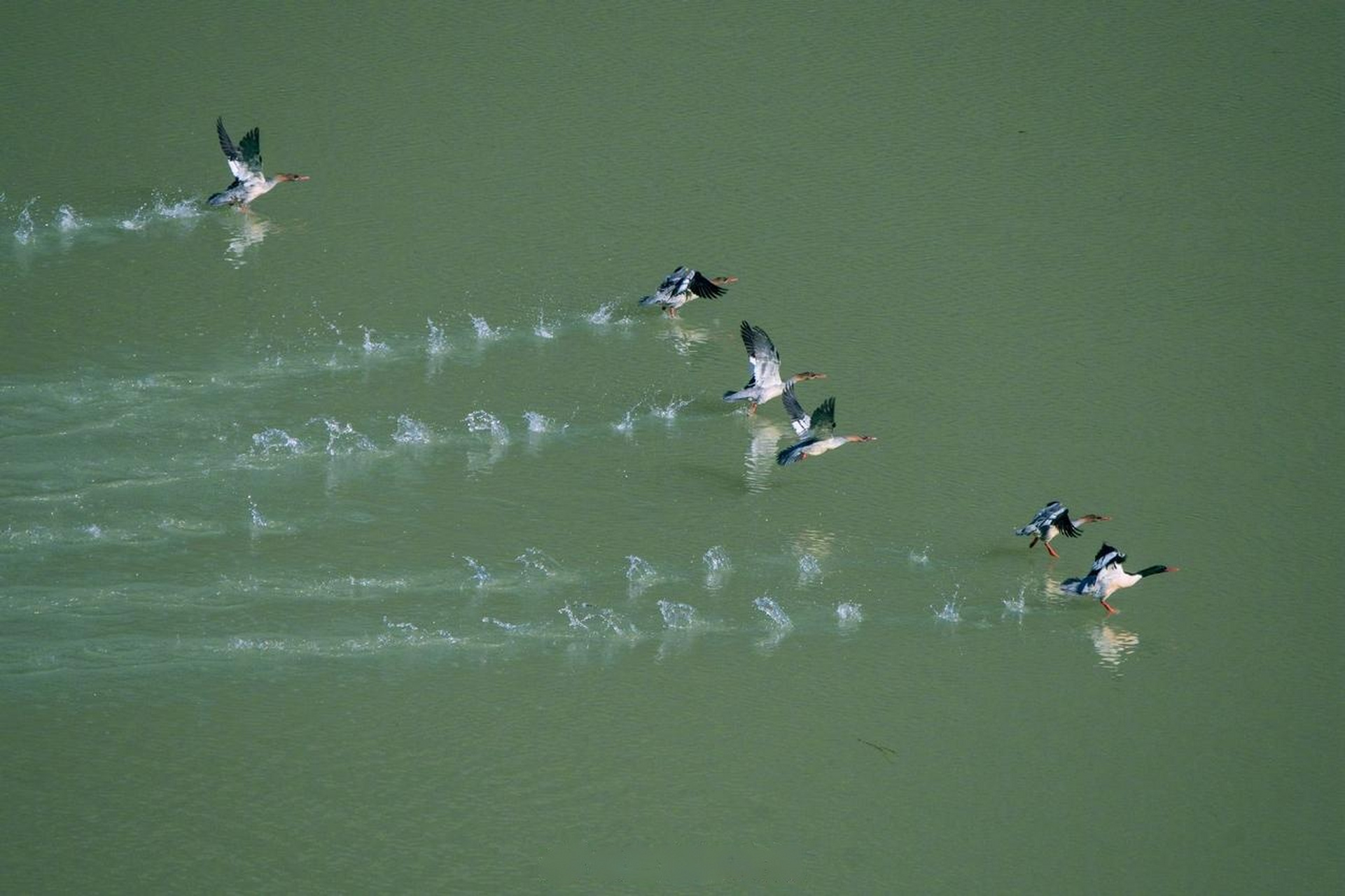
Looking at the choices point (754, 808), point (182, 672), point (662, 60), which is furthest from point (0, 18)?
point (754, 808)

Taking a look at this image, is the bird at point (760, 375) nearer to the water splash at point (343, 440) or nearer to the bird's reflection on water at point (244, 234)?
the water splash at point (343, 440)

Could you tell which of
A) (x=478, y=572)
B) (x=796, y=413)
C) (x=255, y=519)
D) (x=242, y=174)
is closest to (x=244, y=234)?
(x=242, y=174)

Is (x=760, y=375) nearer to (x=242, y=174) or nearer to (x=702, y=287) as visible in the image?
(x=702, y=287)

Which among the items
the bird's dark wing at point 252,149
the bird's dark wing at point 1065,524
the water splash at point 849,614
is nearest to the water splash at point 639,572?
the water splash at point 849,614

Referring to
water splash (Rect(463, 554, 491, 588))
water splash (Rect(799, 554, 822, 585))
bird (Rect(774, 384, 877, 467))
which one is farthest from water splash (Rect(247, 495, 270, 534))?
bird (Rect(774, 384, 877, 467))

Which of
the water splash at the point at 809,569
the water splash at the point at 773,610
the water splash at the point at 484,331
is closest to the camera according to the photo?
the water splash at the point at 773,610
